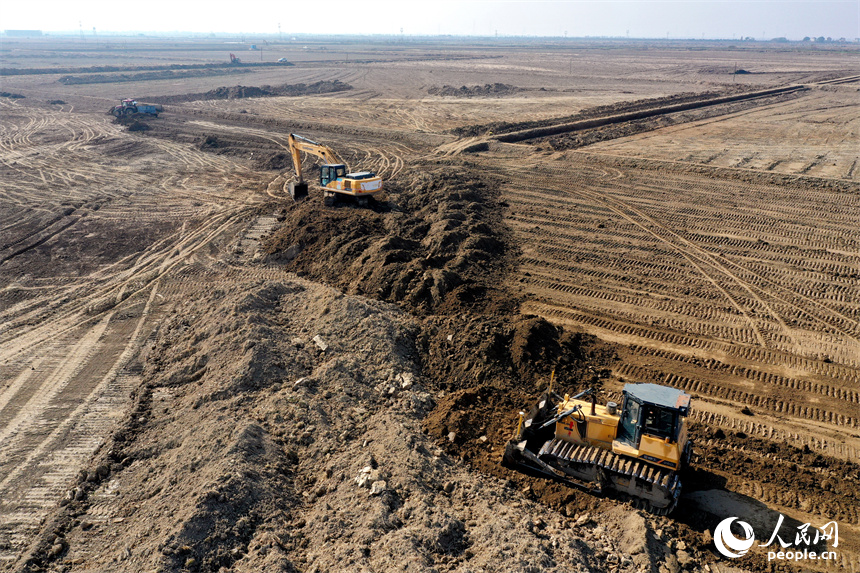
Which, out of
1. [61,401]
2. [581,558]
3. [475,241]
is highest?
[475,241]

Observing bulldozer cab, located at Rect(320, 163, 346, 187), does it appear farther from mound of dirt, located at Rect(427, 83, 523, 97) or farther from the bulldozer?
mound of dirt, located at Rect(427, 83, 523, 97)

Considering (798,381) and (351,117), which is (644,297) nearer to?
(798,381)

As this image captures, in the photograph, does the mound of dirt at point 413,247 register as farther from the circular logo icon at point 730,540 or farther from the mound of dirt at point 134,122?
the mound of dirt at point 134,122

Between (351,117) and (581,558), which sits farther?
(351,117)

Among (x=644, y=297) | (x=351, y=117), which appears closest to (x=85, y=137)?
(x=351, y=117)

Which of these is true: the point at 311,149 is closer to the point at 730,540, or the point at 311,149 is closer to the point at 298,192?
the point at 298,192

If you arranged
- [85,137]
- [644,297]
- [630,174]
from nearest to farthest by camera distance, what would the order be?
[644,297], [630,174], [85,137]

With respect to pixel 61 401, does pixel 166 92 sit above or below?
above
